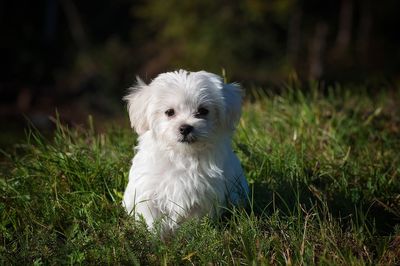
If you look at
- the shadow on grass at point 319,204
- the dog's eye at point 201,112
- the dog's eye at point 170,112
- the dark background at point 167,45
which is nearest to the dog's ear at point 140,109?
the dog's eye at point 170,112

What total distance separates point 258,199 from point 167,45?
13850 millimetres

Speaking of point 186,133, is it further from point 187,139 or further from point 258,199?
point 258,199

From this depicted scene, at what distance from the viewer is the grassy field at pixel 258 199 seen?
382cm

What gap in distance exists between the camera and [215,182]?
4199 mm

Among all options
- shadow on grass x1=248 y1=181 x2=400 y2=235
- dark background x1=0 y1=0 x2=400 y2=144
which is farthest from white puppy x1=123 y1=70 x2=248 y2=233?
dark background x1=0 y1=0 x2=400 y2=144

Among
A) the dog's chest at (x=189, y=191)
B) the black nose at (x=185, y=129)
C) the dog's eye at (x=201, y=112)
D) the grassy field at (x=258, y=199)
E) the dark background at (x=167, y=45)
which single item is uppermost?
the dog's eye at (x=201, y=112)

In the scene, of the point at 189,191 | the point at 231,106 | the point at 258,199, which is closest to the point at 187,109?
the point at 231,106

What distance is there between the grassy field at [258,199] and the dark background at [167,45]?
8.33 m

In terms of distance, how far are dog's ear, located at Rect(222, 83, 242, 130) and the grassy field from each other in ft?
2.06

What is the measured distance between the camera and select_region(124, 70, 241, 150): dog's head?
4098 mm

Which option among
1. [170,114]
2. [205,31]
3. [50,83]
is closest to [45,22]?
[50,83]

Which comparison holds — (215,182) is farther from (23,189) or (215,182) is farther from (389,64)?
(389,64)

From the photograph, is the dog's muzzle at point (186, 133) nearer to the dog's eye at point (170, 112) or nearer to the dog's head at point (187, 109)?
the dog's head at point (187, 109)

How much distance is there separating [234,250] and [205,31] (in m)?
13.9
